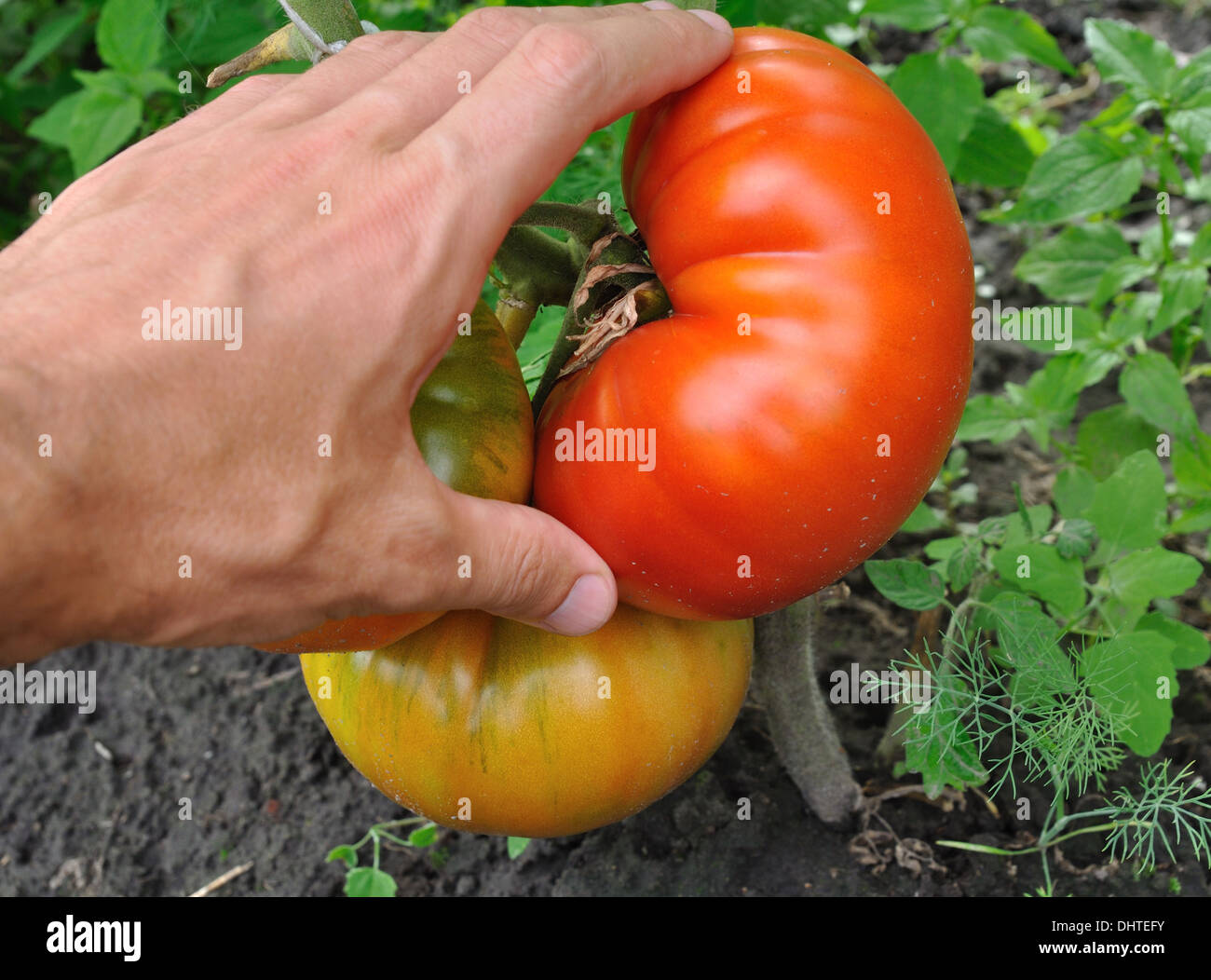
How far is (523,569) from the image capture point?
89 cm

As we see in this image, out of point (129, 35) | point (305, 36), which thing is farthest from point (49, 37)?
point (305, 36)

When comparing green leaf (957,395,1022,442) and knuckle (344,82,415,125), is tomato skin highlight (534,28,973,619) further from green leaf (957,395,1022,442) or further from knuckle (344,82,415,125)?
green leaf (957,395,1022,442)

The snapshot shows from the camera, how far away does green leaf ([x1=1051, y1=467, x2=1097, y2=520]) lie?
153cm

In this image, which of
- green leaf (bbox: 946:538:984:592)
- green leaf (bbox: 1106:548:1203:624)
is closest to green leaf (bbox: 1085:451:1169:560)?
green leaf (bbox: 1106:548:1203:624)

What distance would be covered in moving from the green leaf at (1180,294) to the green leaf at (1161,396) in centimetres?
6

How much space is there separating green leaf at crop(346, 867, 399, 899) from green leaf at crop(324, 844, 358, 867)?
0.04 metres

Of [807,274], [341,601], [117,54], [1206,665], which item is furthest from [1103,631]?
[117,54]

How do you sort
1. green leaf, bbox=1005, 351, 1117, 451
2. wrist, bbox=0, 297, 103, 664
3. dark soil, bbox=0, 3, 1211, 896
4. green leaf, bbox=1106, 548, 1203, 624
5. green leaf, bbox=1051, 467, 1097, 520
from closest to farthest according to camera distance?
wrist, bbox=0, 297, 103, 664 → green leaf, bbox=1106, 548, 1203, 624 → dark soil, bbox=0, 3, 1211, 896 → green leaf, bbox=1051, 467, 1097, 520 → green leaf, bbox=1005, 351, 1117, 451

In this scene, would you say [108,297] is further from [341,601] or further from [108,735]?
[108,735]

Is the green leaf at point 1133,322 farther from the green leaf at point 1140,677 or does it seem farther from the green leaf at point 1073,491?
the green leaf at point 1140,677

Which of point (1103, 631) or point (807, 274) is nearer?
point (807, 274)

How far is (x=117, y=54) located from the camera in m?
2.04

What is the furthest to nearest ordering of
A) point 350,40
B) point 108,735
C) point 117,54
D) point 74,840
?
point 117,54 < point 108,735 < point 74,840 < point 350,40

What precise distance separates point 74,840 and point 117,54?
1.47 metres
